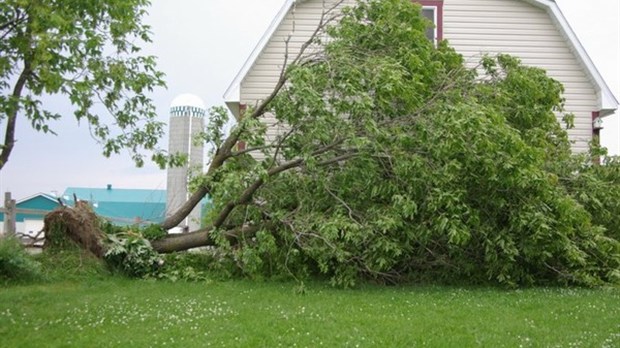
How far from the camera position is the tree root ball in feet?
34.1

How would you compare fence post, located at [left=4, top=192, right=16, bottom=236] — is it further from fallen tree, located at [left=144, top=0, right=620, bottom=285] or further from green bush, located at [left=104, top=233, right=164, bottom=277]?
fallen tree, located at [left=144, top=0, right=620, bottom=285]

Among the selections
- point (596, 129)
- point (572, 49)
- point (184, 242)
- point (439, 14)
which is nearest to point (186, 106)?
point (184, 242)

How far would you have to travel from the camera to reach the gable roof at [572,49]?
1327 centimetres

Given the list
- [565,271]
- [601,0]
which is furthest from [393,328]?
[601,0]

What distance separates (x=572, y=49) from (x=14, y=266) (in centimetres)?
1286

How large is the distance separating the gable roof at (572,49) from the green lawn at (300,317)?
558 cm

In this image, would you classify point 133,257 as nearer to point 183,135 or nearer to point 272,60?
point 183,135

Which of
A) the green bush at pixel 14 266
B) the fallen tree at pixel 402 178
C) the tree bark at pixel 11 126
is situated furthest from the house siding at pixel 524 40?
the green bush at pixel 14 266

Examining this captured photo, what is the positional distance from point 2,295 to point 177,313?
2.88 metres

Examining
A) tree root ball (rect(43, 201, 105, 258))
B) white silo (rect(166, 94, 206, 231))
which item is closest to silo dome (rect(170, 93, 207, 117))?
white silo (rect(166, 94, 206, 231))

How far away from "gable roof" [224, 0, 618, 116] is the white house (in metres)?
0.02

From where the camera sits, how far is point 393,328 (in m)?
6.27

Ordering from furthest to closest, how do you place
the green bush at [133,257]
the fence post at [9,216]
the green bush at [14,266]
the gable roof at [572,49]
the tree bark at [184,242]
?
1. the gable roof at [572,49]
2. the fence post at [9,216]
3. the tree bark at [184,242]
4. the green bush at [133,257]
5. the green bush at [14,266]

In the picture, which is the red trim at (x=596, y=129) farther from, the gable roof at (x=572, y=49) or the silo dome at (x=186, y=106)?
the silo dome at (x=186, y=106)
